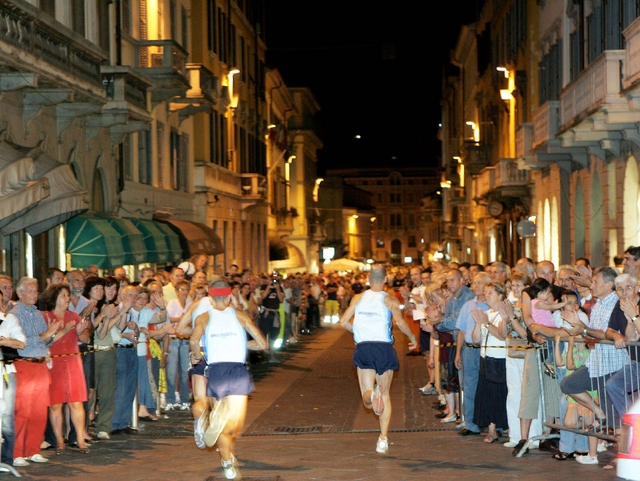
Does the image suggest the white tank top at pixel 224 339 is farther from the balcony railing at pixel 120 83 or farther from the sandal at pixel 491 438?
the balcony railing at pixel 120 83

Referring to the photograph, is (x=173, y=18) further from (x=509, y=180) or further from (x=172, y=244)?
(x=509, y=180)

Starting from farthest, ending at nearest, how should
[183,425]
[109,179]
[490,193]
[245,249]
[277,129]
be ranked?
[277,129], [245,249], [490,193], [109,179], [183,425]

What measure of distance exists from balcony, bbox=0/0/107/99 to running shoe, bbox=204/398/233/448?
24.1 ft

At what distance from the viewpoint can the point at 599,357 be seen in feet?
36.8

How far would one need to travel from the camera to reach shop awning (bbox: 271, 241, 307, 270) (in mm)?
60378

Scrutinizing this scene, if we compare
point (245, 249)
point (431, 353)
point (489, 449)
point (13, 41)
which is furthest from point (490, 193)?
point (489, 449)

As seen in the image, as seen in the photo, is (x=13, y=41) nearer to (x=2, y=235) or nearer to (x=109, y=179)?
(x=2, y=235)

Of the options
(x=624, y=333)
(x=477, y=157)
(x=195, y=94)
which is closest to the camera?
(x=624, y=333)

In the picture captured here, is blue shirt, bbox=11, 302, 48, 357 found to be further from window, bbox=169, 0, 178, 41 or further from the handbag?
window, bbox=169, 0, 178, 41

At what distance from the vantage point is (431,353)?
19.0 m

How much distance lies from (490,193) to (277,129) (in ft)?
70.8

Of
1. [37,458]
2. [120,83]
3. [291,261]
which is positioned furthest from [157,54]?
[291,261]

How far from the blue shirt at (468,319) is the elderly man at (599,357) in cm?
250

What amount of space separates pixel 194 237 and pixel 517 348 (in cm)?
2122
